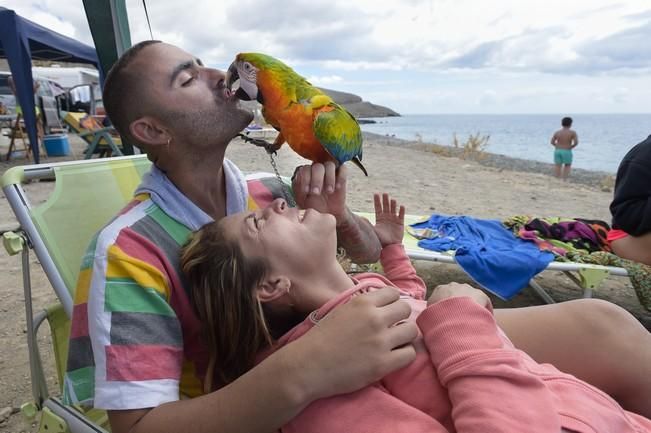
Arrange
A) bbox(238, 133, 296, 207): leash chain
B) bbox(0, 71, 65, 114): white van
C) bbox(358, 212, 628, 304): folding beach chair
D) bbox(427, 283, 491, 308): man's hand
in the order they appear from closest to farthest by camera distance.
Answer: bbox(427, 283, 491, 308): man's hand, bbox(238, 133, 296, 207): leash chain, bbox(358, 212, 628, 304): folding beach chair, bbox(0, 71, 65, 114): white van

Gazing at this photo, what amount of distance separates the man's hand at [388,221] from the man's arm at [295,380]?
0.81 m

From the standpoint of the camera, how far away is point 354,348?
3.19ft

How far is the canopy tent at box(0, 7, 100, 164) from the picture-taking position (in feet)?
25.4

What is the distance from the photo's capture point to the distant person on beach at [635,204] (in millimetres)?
3146

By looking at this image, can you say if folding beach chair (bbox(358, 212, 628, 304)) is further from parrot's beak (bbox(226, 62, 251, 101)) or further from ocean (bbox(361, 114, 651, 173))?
ocean (bbox(361, 114, 651, 173))

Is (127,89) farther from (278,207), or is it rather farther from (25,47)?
(25,47)

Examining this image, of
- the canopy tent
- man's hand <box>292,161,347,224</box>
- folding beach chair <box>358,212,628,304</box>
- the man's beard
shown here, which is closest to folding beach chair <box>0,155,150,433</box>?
the man's beard

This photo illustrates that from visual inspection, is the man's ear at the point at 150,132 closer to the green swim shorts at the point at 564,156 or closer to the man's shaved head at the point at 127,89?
the man's shaved head at the point at 127,89

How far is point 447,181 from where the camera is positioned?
9.19 meters

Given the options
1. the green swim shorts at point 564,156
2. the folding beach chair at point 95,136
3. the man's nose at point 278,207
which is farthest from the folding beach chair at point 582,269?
the green swim shorts at point 564,156

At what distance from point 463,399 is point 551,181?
10.3 meters

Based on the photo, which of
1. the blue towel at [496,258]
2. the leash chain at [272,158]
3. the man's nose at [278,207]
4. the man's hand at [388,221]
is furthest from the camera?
the blue towel at [496,258]

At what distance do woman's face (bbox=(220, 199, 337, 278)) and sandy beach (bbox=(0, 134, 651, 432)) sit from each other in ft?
5.74

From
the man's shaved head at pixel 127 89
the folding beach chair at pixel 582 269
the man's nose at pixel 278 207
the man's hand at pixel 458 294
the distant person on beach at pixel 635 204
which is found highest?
the man's shaved head at pixel 127 89
